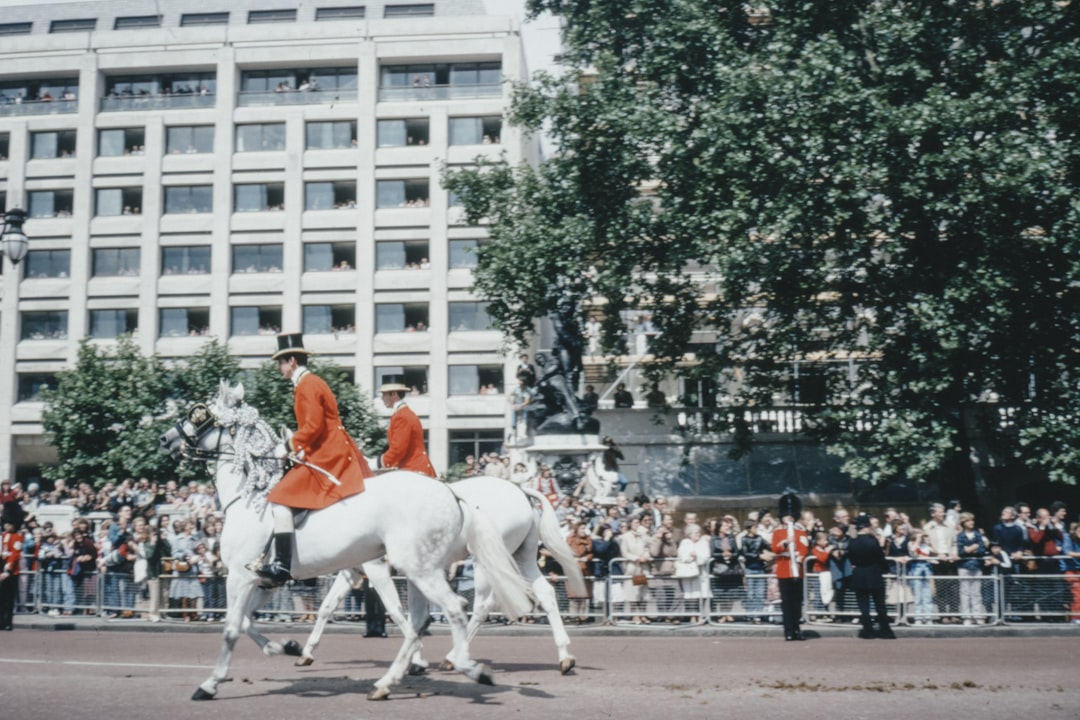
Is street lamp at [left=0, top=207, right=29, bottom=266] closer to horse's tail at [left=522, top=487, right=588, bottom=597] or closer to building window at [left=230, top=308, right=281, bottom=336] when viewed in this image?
horse's tail at [left=522, top=487, right=588, bottom=597]

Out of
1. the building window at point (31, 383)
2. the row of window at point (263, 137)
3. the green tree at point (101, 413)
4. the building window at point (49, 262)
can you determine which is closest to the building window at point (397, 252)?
the row of window at point (263, 137)

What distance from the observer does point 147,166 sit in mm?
56469

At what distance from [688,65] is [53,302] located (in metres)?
40.3

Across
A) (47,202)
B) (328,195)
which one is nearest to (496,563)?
(328,195)

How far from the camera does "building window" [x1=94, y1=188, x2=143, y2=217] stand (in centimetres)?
5675

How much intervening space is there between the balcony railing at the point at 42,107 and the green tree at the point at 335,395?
1788 cm

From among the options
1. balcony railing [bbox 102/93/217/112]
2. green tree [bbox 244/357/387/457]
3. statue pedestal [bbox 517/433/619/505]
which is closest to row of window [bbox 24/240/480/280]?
green tree [bbox 244/357/387/457]

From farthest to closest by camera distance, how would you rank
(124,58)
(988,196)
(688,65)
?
(124,58)
(688,65)
(988,196)

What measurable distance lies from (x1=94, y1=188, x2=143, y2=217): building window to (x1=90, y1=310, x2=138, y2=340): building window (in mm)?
4856

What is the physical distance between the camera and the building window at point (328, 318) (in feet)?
181

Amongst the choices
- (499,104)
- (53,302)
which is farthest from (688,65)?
(53,302)

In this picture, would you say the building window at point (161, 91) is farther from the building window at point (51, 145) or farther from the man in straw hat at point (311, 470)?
the man in straw hat at point (311, 470)

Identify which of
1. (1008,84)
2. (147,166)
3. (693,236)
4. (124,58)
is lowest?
(693,236)

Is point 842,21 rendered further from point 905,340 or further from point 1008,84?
point 905,340
